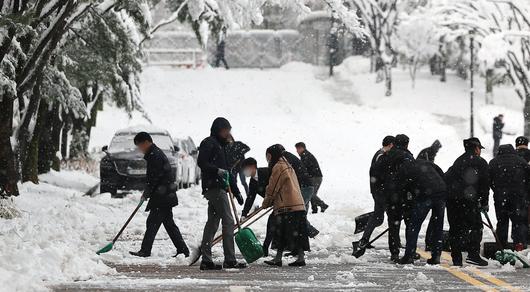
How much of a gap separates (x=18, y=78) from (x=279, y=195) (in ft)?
28.7

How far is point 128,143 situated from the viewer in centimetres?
2747

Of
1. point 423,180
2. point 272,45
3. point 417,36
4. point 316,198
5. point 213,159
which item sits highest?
point 417,36

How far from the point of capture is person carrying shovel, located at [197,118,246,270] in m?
12.2

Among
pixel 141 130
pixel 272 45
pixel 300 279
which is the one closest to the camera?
pixel 300 279

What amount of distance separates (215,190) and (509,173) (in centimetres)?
434

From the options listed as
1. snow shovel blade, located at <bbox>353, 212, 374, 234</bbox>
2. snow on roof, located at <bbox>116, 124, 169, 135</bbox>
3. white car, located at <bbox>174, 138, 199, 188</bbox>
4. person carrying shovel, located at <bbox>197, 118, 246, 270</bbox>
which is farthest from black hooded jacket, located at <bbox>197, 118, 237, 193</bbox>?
snow on roof, located at <bbox>116, 124, 169, 135</bbox>

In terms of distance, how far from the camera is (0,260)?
10203 millimetres

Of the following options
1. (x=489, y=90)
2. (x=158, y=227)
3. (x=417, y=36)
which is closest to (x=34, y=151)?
(x=158, y=227)

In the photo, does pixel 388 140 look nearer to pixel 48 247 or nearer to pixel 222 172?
pixel 222 172

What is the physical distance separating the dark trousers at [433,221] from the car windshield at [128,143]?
14708mm

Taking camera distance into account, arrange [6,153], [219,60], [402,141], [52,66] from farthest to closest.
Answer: [219,60]
[52,66]
[6,153]
[402,141]

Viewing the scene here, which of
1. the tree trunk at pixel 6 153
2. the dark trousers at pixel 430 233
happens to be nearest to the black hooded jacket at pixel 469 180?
the dark trousers at pixel 430 233

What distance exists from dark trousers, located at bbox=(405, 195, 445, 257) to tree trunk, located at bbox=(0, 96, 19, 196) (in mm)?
9965

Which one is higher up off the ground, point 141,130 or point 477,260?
point 141,130
